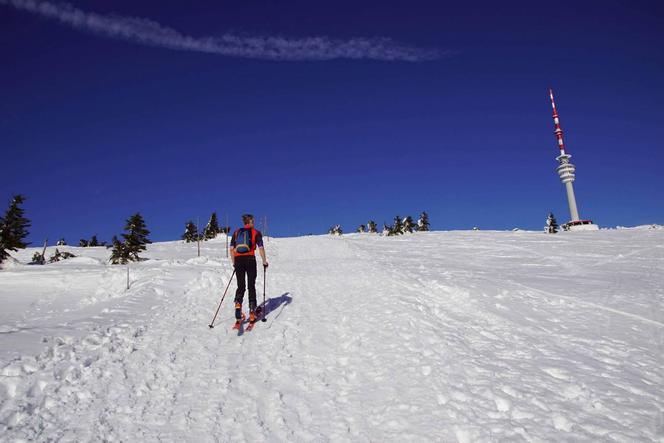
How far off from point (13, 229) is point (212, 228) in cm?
5535

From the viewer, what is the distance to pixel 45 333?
7.95 metres

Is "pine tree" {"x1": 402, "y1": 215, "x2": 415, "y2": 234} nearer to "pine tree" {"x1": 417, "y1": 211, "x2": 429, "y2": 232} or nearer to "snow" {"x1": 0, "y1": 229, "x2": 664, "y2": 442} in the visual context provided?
"pine tree" {"x1": 417, "y1": 211, "x2": 429, "y2": 232}

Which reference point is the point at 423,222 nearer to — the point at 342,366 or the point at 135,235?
the point at 135,235

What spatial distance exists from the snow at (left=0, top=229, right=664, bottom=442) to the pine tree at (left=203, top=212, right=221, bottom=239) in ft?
231

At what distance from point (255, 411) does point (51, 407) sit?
118 inches

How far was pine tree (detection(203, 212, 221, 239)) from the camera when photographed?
82588mm

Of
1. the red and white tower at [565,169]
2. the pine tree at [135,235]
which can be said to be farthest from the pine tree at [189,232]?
the red and white tower at [565,169]

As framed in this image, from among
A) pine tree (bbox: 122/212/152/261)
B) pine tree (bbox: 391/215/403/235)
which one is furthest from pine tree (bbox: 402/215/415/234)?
pine tree (bbox: 122/212/152/261)

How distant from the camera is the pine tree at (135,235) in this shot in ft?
129

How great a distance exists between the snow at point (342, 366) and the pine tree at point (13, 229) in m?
18.9

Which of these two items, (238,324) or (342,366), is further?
(238,324)

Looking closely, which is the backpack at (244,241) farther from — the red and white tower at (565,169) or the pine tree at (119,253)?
the red and white tower at (565,169)

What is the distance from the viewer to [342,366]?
24.6ft

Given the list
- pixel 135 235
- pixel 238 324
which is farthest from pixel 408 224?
pixel 238 324
